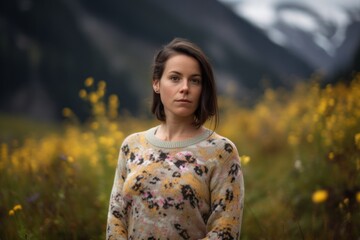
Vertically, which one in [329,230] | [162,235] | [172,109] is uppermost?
[172,109]

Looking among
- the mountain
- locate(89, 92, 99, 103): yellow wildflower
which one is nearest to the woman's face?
locate(89, 92, 99, 103): yellow wildflower

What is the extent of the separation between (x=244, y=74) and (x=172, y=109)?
6387 centimetres

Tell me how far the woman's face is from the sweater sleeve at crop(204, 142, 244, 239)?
0.28m

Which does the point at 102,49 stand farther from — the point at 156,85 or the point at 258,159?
the point at 156,85

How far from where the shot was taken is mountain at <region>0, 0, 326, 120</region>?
54156 mm

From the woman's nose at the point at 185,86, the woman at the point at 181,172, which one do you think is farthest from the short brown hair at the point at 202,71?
the woman's nose at the point at 185,86

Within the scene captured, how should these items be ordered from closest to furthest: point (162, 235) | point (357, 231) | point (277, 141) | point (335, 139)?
point (162, 235) → point (357, 231) → point (335, 139) → point (277, 141)

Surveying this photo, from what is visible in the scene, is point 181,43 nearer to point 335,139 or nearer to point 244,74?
point 335,139

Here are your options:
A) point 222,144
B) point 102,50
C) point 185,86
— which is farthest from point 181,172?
point 102,50

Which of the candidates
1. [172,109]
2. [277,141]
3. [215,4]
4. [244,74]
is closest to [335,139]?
[172,109]

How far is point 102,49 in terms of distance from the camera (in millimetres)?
61469

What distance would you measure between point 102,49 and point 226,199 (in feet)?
204

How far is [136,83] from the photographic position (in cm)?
5669

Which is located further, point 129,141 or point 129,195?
point 129,141
